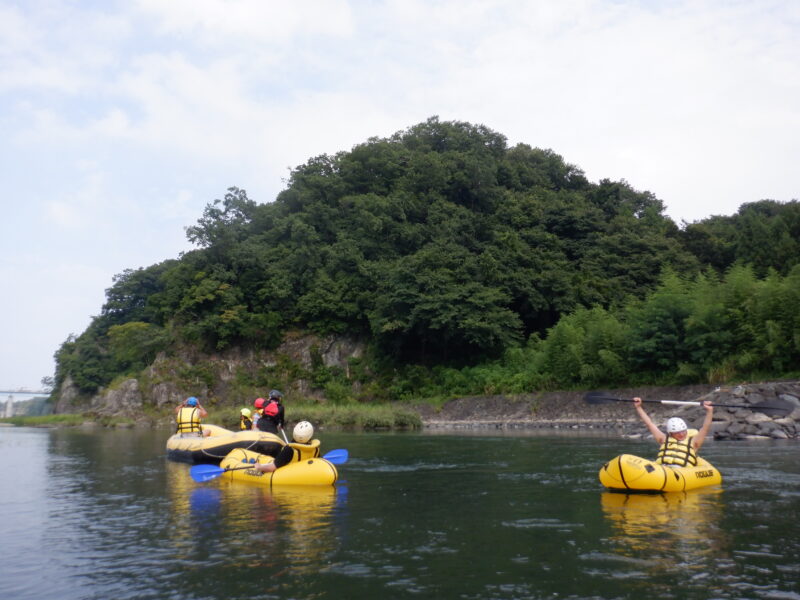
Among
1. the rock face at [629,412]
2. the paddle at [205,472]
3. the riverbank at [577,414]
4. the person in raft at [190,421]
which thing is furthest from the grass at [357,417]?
the paddle at [205,472]

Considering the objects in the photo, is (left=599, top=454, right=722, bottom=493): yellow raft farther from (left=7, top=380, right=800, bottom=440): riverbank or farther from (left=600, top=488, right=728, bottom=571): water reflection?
(left=7, top=380, right=800, bottom=440): riverbank

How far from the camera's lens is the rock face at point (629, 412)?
18.3 meters

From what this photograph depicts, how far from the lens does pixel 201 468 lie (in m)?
11.9

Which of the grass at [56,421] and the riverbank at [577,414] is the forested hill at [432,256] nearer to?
the riverbank at [577,414]

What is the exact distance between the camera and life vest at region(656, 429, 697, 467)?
10383 millimetres

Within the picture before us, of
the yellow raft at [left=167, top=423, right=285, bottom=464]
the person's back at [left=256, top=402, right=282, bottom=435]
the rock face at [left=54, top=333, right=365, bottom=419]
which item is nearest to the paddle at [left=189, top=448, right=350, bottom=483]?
the yellow raft at [left=167, top=423, right=285, bottom=464]

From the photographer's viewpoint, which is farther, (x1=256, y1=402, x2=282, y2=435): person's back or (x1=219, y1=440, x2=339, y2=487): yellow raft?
(x1=256, y1=402, x2=282, y2=435): person's back

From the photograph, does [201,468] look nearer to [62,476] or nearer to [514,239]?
[62,476]

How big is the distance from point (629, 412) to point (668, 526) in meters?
18.0

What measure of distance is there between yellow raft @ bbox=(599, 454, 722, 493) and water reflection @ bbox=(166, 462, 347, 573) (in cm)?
405

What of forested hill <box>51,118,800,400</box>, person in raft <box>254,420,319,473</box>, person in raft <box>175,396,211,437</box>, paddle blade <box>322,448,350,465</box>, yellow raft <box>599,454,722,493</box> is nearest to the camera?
yellow raft <box>599,454,722,493</box>

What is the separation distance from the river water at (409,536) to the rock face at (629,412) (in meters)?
5.62

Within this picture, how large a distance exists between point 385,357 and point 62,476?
27.9 meters

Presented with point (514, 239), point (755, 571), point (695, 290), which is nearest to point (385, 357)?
point (514, 239)
